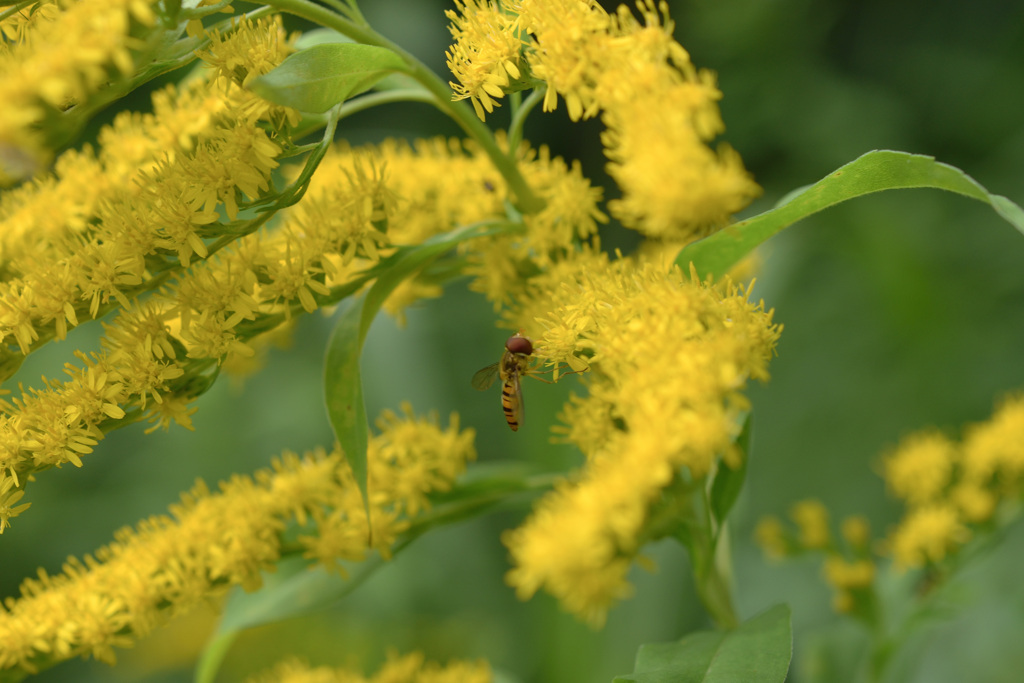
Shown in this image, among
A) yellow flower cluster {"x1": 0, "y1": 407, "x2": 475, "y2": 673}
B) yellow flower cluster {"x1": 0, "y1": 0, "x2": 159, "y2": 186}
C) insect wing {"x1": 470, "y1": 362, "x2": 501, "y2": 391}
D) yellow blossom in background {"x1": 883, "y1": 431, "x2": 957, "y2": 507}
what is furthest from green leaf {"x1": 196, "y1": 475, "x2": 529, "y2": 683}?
yellow blossom in background {"x1": 883, "y1": 431, "x2": 957, "y2": 507}

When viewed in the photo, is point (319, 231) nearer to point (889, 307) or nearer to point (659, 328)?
point (659, 328)

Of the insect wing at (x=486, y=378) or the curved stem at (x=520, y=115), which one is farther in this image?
the insect wing at (x=486, y=378)

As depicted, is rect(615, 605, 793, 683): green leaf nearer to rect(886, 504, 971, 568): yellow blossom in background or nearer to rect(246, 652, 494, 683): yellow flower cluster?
rect(246, 652, 494, 683): yellow flower cluster

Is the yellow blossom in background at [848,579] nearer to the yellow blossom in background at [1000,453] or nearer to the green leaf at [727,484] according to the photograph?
the yellow blossom in background at [1000,453]

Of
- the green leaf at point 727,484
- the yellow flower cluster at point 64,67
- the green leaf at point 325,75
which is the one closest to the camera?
the yellow flower cluster at point 64,67

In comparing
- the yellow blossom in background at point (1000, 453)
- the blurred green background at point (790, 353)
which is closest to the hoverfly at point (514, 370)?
the yellow blossom in background at point (1000, 453)

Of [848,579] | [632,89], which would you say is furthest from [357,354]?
[848,579]

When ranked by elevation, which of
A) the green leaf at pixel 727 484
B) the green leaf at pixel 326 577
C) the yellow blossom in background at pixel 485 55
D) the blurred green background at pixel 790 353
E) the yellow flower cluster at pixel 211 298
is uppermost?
the yellow blossom in background at pixel 485 55
